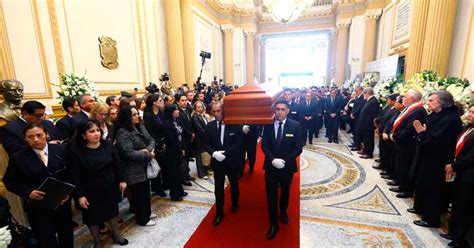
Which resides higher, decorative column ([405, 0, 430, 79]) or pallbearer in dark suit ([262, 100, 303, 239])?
decorative column ([405, 0, 430, 79])

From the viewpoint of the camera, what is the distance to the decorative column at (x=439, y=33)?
490cm

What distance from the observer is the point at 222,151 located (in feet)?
8.49

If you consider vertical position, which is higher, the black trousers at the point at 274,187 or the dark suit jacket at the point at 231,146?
the dark suit jacket at the point at 231,146

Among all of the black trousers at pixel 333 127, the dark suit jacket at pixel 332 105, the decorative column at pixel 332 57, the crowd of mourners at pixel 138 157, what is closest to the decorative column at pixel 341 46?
the decorative column at pixel 332 57

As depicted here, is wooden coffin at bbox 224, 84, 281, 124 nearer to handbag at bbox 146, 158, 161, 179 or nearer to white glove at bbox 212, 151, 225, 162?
white glove at bbox 212, 151, 225, 162

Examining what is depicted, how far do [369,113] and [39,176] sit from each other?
5.57 m

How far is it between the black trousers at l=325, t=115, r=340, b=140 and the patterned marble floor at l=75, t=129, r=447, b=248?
225 centimetres

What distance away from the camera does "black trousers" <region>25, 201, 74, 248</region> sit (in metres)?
1.96

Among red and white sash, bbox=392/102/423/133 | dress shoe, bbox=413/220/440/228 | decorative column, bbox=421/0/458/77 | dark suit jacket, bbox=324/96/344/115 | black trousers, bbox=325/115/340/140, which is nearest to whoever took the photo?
dress shoe, bbox=413/220/440/228

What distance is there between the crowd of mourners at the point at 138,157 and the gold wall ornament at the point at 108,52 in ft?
8.07

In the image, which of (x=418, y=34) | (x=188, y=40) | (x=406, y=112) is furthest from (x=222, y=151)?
(x=188, y=40)

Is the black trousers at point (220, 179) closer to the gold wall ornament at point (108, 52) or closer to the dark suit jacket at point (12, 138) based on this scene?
the dark suit jacket at point (12, 138)

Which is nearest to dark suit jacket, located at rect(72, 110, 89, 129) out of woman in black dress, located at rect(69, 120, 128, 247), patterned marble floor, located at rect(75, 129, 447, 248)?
woman in black dress, located at rect(69, 120, 128, 247)

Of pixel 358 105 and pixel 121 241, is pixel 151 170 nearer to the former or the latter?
pixel 121 241
